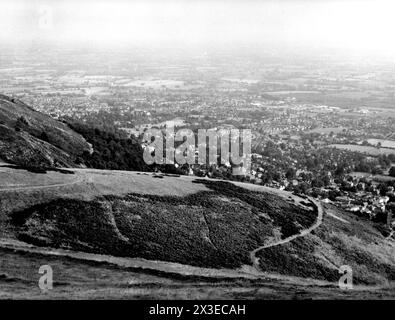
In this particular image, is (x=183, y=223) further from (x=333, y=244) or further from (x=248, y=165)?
(x=248, y=165)

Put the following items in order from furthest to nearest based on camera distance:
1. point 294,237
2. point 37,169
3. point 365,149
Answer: point 365,149 < point 37,169 < point 294,237

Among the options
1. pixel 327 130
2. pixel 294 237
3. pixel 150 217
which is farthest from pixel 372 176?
pixel 150 217

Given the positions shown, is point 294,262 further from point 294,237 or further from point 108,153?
point 108,153

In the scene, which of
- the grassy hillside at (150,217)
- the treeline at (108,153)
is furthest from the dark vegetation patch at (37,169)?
the treeline at (108,153)

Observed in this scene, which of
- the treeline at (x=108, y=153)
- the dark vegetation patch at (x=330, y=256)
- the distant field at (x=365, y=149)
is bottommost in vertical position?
the distant field at (x=365, y=149)

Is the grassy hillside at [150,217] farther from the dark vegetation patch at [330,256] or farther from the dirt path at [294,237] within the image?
the dark vegetation patch at [330,256]
